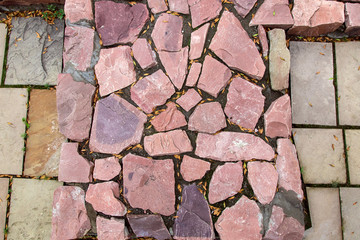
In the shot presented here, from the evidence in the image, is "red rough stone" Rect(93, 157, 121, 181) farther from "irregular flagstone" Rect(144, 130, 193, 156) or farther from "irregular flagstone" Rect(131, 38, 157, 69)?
"irregular flagstone" Rect(131, 38, 157, 69)

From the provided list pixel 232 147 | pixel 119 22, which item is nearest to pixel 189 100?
pixel 232 147

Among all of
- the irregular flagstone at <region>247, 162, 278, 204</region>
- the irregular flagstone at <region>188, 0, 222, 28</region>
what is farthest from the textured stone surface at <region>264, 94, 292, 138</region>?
the irregular flagstone at <region>188, 0, 222, 28</region>

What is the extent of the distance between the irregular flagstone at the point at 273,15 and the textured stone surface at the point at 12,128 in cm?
203

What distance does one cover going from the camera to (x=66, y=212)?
226cm

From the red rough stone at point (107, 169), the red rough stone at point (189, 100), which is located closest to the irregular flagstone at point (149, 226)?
the red rough stone at point (107, 169)


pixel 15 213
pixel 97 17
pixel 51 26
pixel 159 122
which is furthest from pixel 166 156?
pixel 51 26

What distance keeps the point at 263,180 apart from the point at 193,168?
50cm

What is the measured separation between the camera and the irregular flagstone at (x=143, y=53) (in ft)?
7.65

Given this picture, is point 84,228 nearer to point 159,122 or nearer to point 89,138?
point 89,138

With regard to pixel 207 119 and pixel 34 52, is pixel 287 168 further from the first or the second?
pixel 34 52

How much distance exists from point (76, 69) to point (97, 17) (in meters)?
0.42

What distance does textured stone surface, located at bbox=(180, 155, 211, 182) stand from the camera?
2.23m

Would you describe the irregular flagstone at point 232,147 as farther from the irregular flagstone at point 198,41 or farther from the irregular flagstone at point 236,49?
the irregular flagstone at point 198,41

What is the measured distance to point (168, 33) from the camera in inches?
93.3
